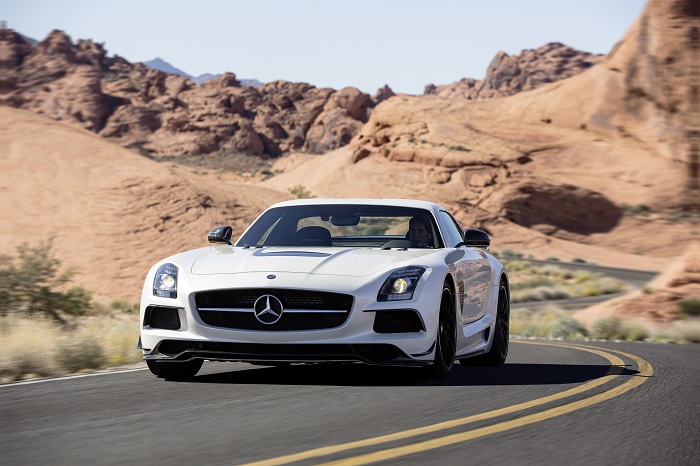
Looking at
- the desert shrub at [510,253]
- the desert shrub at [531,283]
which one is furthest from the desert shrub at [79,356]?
the desert shrub at [510,253]

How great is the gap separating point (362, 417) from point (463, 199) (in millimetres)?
53858

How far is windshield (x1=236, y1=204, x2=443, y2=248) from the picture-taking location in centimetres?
907

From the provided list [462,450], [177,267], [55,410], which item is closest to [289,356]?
A: [177,267]

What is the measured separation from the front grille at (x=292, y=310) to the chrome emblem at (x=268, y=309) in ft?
0.08

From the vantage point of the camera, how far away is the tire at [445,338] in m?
7.84

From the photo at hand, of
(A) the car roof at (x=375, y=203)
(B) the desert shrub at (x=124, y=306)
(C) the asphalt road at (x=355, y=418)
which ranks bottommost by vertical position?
(B) the desert shrub at (x=124, y=306)

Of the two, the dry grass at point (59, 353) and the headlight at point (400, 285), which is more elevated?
the headlight at point (400, 285)

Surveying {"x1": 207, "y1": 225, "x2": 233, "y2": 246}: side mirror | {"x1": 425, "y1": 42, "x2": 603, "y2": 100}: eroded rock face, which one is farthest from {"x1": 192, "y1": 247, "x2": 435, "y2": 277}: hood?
{"x1": 425, "y1": 42, "x2": 603, "y2": 100}: eroded rock face

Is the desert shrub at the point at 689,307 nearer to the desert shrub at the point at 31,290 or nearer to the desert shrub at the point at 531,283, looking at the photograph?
the desert shrub at the point at 31,290

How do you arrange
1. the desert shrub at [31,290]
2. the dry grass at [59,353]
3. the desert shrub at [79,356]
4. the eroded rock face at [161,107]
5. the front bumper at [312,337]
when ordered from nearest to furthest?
1. the front bumper at [312,337]
2. the dry grass at [59,353]
3. the desert shrub at [79,356]
4. the desert shrub at [31,290]
5. the eroded rock face at [161,107]

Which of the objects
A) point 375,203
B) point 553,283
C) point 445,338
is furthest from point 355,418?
point 553,283

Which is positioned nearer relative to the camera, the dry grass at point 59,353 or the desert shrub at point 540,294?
the dry grass at point 59,353

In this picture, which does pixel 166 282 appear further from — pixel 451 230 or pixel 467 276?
pixel 451 230

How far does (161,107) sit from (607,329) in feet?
306
